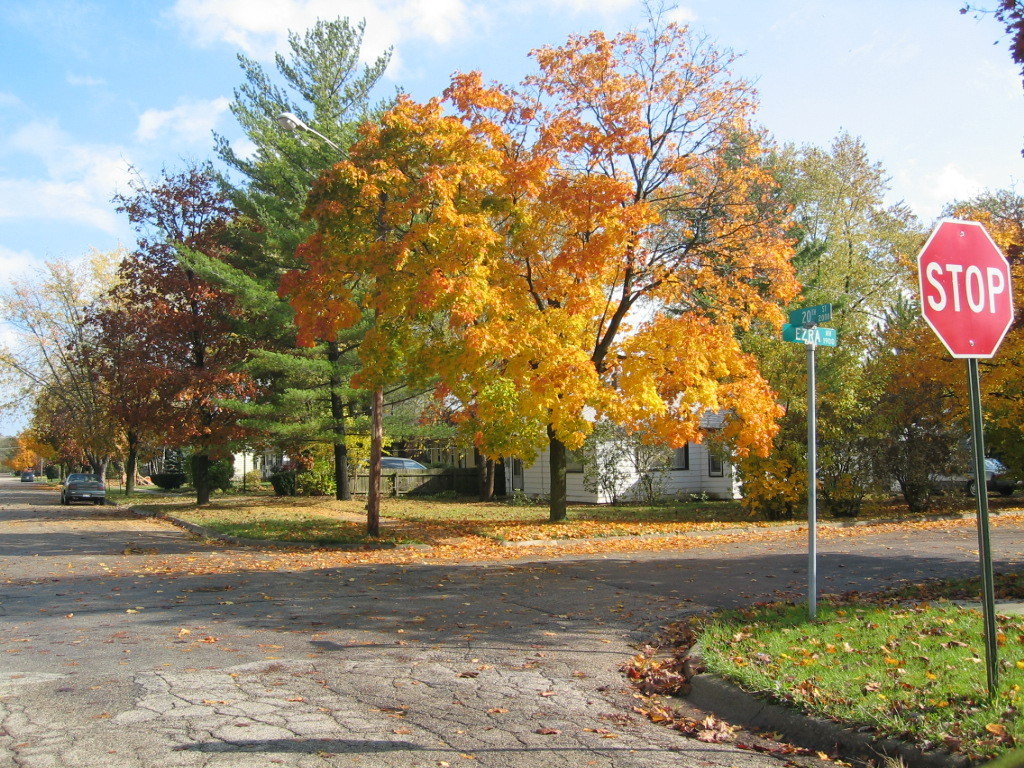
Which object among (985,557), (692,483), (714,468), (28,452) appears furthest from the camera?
(28,452)

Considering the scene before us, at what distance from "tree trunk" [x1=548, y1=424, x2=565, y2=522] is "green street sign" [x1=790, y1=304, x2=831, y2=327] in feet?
41.0

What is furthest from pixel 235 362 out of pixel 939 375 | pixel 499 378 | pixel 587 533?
pixel 939 375

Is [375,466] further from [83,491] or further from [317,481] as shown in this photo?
[83,491]

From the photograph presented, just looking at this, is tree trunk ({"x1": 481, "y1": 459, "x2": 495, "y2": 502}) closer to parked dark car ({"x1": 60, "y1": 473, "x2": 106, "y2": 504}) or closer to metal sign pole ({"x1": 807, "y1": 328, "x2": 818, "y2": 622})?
parked dark car ({"x1": 60, "y1": 473, "x2": 106, "y2": 504})

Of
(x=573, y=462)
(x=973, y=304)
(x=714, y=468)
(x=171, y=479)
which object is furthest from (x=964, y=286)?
(x=171, y=479)

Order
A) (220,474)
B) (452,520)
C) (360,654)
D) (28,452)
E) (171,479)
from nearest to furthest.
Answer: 1. (360,654)
2. (452,520)
3. (220,474)
4. (171,479)
5. (28,452)

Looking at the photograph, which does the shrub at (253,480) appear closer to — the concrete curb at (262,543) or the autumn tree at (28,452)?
the concrete curb at (262,543)

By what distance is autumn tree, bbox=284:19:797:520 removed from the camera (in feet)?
50.4

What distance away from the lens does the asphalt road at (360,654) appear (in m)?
4.98

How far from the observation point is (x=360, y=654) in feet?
24.1

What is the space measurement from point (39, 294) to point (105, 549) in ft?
111

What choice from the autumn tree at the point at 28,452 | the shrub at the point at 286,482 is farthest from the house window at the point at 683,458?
the autumn tree at the point at 28,452

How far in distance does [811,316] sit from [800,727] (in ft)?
14.1

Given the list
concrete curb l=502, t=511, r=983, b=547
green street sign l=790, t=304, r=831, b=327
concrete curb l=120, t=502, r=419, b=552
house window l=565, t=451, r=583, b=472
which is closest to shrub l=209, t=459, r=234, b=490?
concrete curb l=120, t=502, r=419, b=552
